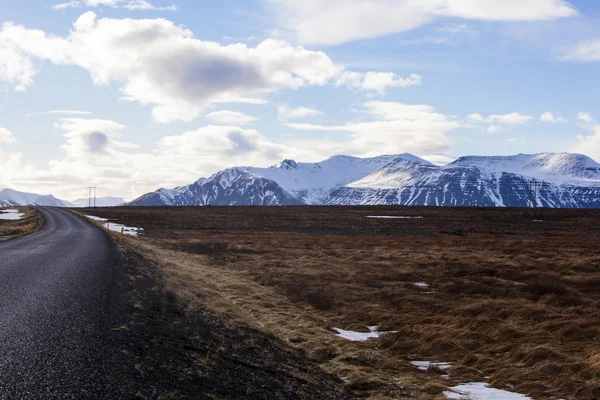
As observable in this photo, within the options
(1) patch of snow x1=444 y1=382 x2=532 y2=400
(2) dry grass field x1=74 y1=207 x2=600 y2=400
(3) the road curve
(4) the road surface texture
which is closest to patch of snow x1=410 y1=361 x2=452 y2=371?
(2) dry grass field x1=74 y1=207 x2=600 y2=400

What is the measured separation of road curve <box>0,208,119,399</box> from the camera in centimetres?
638

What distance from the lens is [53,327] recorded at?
9.22 meters

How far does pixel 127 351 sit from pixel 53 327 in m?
2.22

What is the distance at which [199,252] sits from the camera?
3597cm

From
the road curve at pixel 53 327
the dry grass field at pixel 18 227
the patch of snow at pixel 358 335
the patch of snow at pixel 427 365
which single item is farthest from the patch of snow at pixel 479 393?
the dry grass field at pixel 18 227

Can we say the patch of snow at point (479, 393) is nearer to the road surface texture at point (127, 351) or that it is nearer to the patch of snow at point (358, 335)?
the road surface texture at point (127, 351)

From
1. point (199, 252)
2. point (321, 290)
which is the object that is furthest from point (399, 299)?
point (199, 252)

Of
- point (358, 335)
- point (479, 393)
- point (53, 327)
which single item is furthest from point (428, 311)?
point (53, 327)

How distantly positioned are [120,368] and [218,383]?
151cm

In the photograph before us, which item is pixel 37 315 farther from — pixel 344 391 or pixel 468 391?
pixel 468 391

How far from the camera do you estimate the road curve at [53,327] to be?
6379mm

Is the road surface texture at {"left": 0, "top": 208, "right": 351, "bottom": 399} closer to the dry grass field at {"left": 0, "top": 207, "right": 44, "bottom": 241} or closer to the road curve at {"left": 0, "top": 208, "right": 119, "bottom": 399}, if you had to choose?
the road curve at {"left": 0, "top": 208, "right": 119, "bottom": 399}

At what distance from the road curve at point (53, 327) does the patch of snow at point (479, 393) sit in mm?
6446

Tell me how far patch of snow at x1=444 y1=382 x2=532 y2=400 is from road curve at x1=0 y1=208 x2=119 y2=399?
254 inches
